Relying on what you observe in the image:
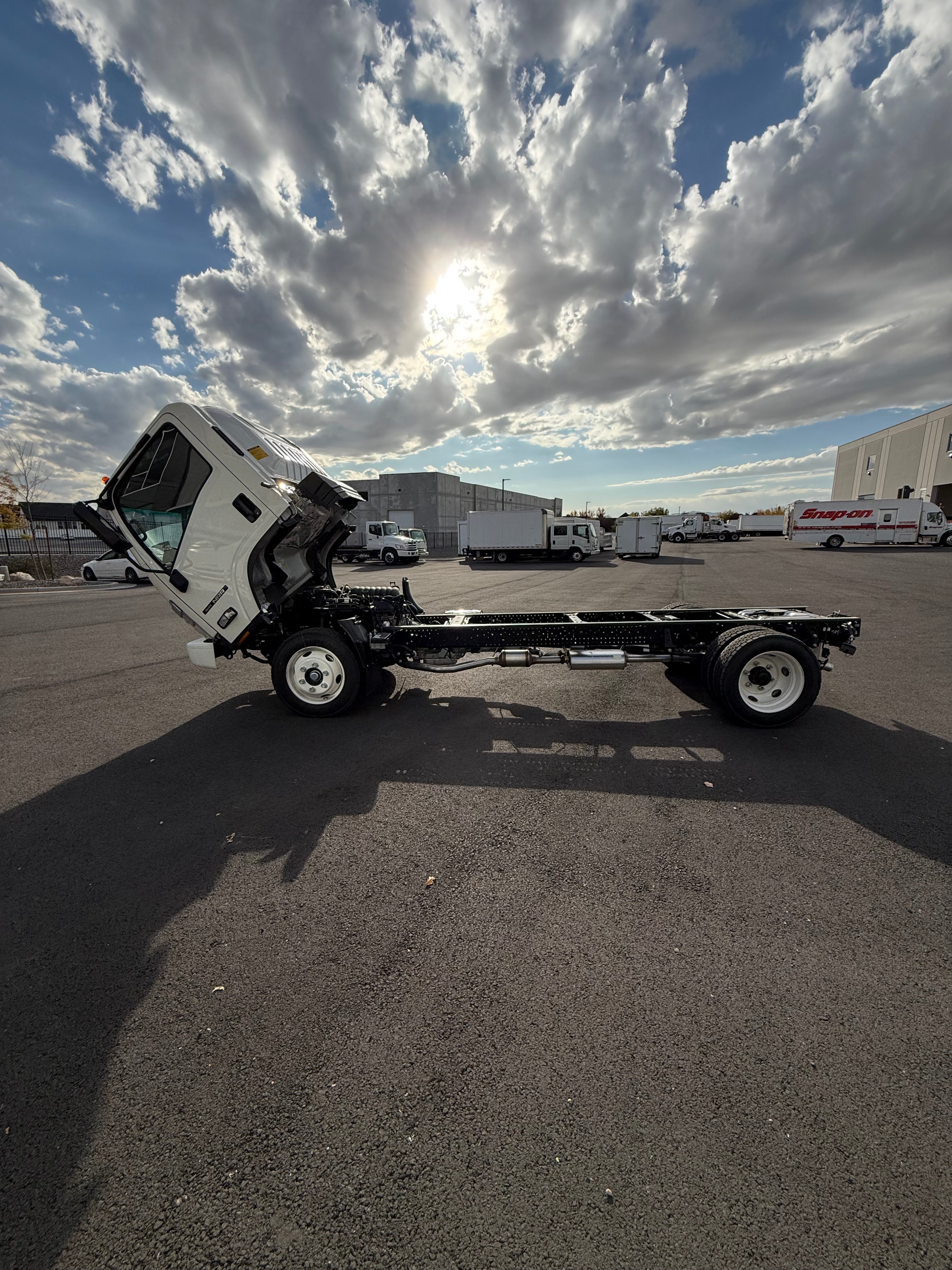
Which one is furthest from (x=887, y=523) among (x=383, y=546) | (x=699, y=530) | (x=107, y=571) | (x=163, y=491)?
(x=107, y=571)

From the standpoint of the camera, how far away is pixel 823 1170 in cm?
155

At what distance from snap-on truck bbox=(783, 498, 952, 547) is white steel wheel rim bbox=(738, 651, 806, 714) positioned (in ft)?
129

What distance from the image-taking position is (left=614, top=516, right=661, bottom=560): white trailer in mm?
31875

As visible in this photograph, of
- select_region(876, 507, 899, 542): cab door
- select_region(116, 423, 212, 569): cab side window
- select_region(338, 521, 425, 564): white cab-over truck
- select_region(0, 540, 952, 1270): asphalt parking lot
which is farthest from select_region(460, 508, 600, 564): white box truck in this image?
select_region(0, 540, 952, 1270): asphalt parking lot

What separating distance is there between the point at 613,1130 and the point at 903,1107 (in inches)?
39.3

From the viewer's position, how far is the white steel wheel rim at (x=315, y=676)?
211 inches

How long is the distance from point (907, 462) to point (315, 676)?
245 feet

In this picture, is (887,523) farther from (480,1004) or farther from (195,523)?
(480,1004)

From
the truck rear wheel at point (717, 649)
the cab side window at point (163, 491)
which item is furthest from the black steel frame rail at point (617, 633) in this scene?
the cab side window at point (163, 491)

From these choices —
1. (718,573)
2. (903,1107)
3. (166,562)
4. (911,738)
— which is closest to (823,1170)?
→ (903,1107)

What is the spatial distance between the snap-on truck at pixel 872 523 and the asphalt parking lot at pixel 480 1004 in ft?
130

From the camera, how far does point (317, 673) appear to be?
17.6 ft

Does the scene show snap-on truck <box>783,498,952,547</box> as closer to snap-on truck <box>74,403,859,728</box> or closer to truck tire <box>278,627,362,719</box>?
snap-on truck <box>74,403,859,728</box>

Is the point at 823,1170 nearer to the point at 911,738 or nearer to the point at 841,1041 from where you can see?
the point at 841,1041
